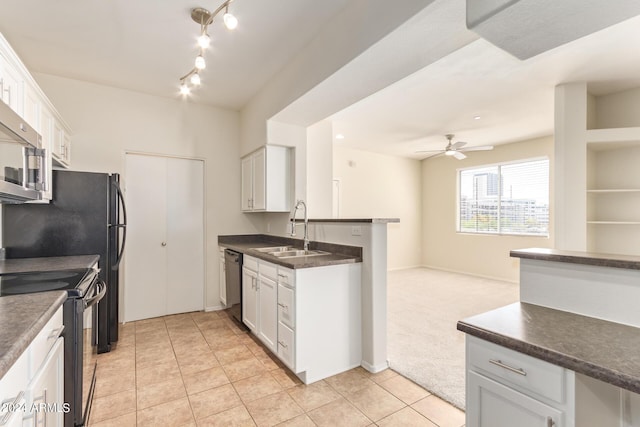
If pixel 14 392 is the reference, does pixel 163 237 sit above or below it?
above

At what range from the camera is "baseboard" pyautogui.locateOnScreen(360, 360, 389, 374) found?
2.51 metres

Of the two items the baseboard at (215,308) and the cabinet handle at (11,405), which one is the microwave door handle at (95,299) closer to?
the cabinet handle at (11,405)

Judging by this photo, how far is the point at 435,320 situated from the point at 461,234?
3.70 m

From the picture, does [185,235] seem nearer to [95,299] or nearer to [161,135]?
[161,135]

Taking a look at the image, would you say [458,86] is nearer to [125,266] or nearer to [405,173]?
[405,173]

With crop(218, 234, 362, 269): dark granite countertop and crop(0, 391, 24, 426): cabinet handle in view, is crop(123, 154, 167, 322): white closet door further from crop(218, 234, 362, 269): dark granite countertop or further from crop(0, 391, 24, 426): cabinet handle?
crop(0, 391, 24, 426): cabinet handle

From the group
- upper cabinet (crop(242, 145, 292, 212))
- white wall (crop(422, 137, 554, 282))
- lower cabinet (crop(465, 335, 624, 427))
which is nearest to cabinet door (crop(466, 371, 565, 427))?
lower cabinet (crop(465, 335, 624, 427))

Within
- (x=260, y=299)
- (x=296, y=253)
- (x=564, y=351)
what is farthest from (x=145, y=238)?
(x=564, y=351)

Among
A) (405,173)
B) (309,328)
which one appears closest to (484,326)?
(309,328)

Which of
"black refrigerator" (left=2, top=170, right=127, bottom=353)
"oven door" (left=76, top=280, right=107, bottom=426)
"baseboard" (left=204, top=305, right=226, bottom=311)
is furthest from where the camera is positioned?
"baseboard" (left=204, top=305, right=226, bottom=311)

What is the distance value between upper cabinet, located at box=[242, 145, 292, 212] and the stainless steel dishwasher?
69 cm

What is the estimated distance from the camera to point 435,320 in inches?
147

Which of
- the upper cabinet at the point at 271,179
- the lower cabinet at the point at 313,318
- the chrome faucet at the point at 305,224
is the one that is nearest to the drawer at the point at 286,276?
the lower cabinet at the point at 313,318

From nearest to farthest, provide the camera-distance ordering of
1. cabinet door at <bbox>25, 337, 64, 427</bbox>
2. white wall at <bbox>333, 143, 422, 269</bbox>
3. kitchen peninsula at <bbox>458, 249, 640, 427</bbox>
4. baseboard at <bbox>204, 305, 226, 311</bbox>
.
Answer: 1. kitchen peninsula at <bbox>458, 249, 640, 427</bbox>
2. cabinet door at <bbox>25, 337, 64, 427</bbox>
3. baseboard at <bbox>204, 305, 226, 311</bbox>
4. white wall at <bbox>333, 143, 422, 269</bbox>
